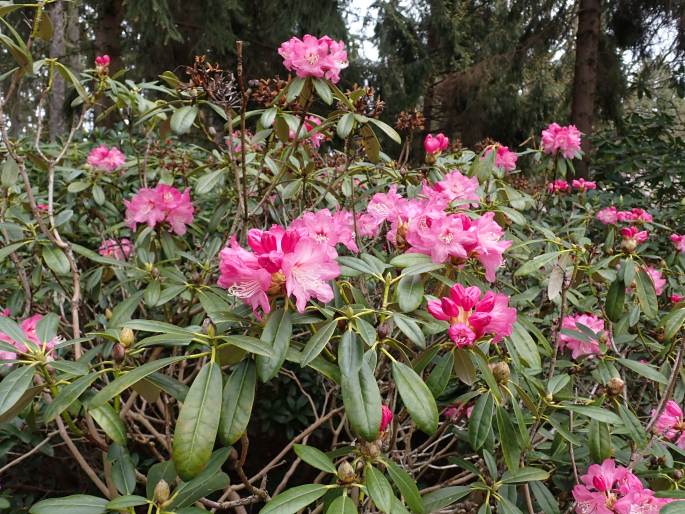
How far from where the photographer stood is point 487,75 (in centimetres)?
701

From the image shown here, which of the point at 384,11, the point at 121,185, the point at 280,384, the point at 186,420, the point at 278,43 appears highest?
the point at 384,11

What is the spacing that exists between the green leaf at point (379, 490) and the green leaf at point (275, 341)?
0.77 ft

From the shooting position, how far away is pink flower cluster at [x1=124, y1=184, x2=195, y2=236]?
1.66 meters

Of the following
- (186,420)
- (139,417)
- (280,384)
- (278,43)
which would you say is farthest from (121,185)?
(278,43)

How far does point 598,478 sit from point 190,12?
20.1 feet

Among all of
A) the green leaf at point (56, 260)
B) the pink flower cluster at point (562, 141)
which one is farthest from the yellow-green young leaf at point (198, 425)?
the pink flower cluster at point (562, 141)

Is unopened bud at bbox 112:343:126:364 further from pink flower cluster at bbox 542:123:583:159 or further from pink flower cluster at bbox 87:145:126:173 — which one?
pink flower cluster at bbox 542:123:583:159

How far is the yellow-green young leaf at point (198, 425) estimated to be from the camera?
0.73 meters

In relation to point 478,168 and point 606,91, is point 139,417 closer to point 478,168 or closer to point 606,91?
point 478,168

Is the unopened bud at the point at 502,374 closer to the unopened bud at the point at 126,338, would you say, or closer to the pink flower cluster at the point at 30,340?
the unopened bud at the point at 126,338

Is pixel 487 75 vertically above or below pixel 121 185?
above

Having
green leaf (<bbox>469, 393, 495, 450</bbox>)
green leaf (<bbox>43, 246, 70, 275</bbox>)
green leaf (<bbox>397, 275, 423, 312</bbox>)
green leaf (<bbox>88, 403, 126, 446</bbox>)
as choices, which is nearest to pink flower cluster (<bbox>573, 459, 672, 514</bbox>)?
green leaf (<bbox>469, 393, 495, 450</bbox>)

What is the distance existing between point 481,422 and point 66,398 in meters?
0.73

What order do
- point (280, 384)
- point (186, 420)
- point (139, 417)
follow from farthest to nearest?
point (280, 384) < point (139, 417) < point (186, 420)
